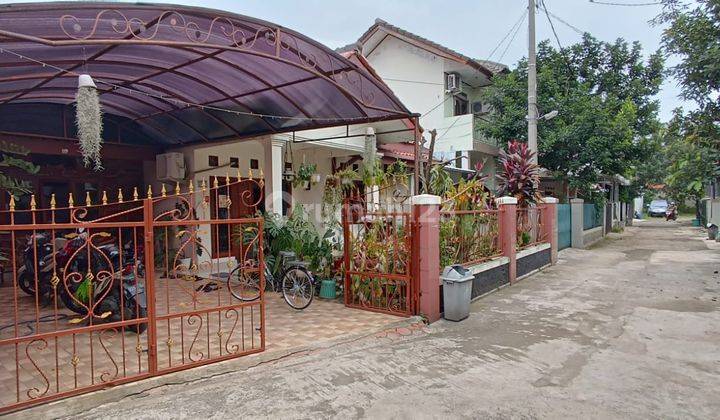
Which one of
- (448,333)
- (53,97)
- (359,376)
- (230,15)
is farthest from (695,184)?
(53,97)

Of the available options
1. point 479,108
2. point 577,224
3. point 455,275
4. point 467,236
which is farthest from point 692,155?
point 479,108

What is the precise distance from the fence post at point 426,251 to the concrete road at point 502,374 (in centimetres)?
35

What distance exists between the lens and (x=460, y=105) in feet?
56.3

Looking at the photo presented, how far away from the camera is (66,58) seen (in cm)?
510

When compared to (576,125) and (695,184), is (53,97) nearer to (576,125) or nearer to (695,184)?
(695,184)

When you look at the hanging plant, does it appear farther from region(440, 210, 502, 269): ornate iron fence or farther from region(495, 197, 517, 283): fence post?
region(495, 197, 517, 283): fence post

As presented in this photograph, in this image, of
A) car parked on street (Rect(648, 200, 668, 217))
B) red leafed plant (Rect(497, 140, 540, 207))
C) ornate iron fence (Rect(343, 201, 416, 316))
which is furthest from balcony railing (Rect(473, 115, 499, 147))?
car parked on street (Rect(648, 200, 668, 217))

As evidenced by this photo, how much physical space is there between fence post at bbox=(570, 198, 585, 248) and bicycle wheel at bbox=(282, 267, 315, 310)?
10.5 metres

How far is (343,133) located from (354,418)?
7.52 m

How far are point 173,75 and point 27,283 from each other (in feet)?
13.2

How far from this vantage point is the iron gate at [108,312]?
3.37m

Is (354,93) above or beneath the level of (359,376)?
above

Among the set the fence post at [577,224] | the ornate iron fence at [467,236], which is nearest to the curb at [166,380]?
the ornate iron fence at [467,236]

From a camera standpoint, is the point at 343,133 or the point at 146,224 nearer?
the point at 146,224
